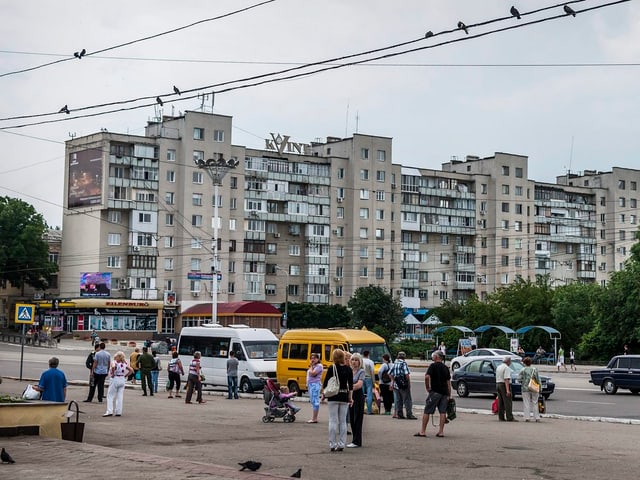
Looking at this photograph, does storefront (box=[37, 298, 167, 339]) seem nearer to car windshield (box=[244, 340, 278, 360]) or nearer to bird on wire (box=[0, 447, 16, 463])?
car windshield (box=[244, 340, 278, 360])

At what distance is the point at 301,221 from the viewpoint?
105 metres

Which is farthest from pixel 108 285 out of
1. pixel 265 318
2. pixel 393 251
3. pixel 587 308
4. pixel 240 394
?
pixel 240 394

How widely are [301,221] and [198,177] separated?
12344 millimetres

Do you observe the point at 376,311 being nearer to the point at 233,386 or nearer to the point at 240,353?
the point at 240,353

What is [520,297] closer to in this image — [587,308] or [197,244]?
[587,308]

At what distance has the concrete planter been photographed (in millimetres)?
17312

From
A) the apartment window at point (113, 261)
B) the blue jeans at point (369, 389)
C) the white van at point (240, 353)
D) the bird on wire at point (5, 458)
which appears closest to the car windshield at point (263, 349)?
the white van at point (240, 353)

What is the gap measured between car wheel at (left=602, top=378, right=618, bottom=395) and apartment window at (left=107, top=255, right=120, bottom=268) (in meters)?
66.0

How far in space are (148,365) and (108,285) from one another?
63.1 metres

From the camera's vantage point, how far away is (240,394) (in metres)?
35.1

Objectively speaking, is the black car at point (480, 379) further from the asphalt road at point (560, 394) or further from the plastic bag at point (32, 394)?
the plastic bag at point (32, 394)

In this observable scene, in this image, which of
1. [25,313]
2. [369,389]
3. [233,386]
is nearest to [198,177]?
[25,313]

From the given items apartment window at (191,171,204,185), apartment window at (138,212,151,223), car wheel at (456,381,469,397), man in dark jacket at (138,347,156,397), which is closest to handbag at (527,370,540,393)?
car wheel at (456,381,469,397)

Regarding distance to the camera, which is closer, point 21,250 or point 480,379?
point 480,379
